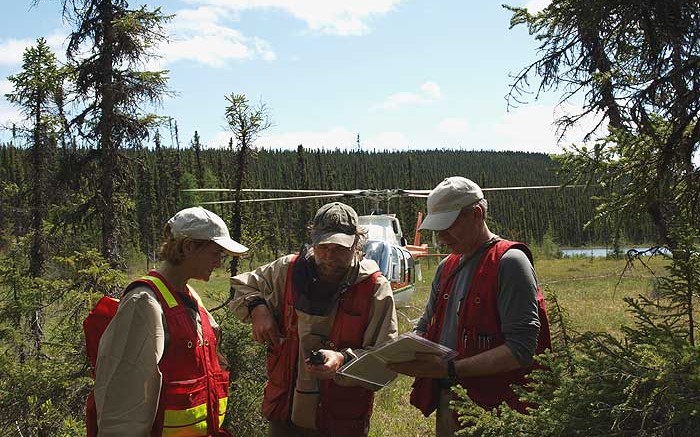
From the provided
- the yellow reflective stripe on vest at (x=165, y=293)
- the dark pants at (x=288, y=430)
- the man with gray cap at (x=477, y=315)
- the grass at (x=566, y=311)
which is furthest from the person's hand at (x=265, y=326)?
the grass at (x=566, y=311)

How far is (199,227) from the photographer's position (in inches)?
106

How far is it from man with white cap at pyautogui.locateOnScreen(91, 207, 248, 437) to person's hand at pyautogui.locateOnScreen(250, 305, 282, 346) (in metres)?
0.33

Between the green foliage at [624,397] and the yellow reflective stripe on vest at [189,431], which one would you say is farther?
the yellow reflective stripe on vest at [189,431]

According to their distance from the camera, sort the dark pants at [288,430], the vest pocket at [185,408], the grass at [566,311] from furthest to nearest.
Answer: the grass at [566,311], the dark pants at [288,430], the vest pocket at [185,408]

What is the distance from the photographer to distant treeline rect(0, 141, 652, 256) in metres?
13.4

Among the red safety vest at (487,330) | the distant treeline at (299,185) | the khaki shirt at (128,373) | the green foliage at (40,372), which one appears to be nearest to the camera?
the khaki shirt at (128,373)

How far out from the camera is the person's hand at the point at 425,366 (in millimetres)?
2500

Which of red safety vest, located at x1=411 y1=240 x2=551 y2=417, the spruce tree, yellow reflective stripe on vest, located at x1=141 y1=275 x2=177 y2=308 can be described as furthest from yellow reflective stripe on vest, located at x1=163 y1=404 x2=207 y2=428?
the spruce tree

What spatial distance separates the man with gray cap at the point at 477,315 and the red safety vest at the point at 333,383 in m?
0.36

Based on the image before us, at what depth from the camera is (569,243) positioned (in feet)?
347

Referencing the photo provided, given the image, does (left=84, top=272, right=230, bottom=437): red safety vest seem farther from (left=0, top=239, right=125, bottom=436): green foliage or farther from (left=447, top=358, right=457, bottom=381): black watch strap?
(left=0, top=239, right=125, bottom=436): green foliage

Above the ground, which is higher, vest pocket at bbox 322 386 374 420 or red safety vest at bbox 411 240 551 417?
red safety vest at bbox 411 240 551 417

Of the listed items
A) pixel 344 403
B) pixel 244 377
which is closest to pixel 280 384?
pixel 344 403

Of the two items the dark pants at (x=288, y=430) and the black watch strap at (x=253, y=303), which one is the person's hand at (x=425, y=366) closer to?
the dark pants at (x=288, y=430)
